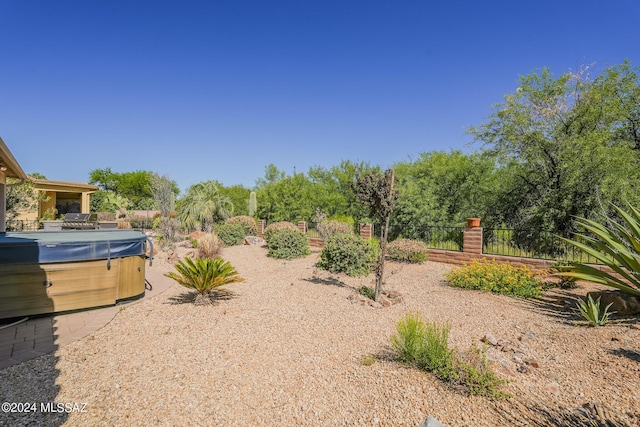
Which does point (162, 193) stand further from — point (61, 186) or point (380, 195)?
point (380, 195)

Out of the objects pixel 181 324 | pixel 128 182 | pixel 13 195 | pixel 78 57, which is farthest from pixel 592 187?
pixel 128 182

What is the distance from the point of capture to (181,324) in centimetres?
479

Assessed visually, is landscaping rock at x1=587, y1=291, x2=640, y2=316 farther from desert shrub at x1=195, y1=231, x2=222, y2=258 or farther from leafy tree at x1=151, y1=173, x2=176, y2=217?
leafy tree at x1=151, y1=173, x2=176, y2=217

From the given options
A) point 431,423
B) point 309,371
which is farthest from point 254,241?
point 431,423

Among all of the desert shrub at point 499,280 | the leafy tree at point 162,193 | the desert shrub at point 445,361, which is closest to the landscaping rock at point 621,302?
the desert shrub at point 499,280

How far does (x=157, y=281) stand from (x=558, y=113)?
15457 millimetres

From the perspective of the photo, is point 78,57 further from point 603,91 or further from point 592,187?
point 603,91

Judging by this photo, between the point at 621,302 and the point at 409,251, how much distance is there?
569 centimetres

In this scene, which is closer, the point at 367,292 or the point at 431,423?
the point at 431,423

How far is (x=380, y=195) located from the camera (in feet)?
20.6

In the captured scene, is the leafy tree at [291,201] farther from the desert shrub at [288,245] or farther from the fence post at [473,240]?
the fence post at [473,240]

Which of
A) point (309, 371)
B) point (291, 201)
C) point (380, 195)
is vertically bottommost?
point (309, 371)

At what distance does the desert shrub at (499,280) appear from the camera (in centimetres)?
682

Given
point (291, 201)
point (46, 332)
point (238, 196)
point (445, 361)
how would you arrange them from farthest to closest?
point (238, 196) → point (291, 201) → point (46, 332) → point (445, 361)
